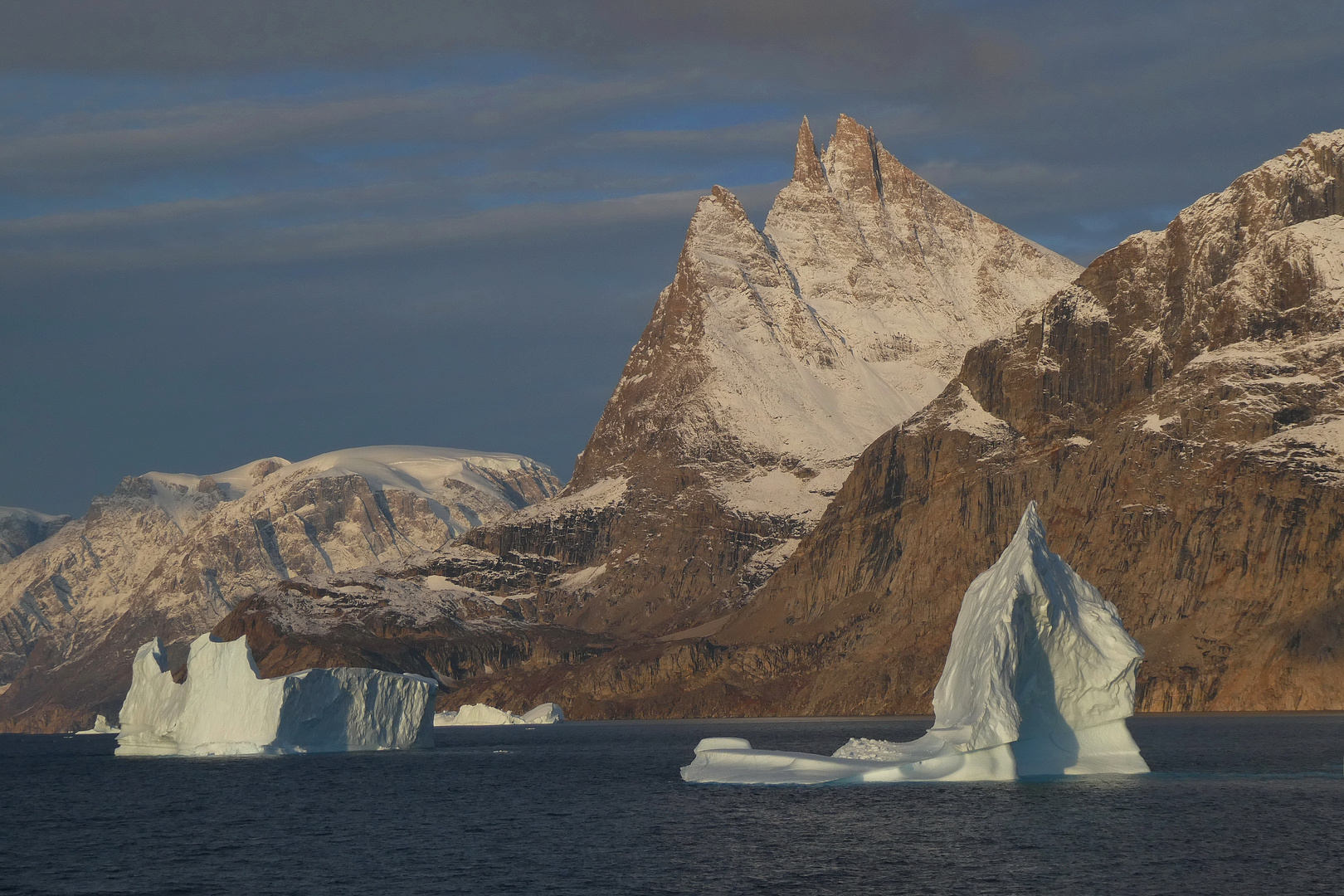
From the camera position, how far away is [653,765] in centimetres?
17825

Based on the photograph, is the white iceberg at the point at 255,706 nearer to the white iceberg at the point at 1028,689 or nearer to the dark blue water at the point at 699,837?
the dark blue water at the point at 699,837

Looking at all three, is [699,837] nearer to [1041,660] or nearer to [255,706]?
[1041,660]

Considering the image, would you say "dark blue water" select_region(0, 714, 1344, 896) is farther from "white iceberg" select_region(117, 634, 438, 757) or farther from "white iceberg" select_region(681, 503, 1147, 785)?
"white iceberg" select_region(117, 634, 438, 757)

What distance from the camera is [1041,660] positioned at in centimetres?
11819

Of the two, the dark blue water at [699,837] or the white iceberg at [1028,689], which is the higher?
the white iceberg at [1028,689]

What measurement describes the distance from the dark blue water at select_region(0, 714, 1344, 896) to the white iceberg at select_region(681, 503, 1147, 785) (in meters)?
2.36

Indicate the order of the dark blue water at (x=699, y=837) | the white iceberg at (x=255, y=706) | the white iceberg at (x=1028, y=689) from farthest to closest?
the white iceberg at (x=255, y=706) < the white iceberg at (x=1028, y=689) < the dark blue water at (x=699, y=837)

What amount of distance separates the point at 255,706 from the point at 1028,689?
3634 inches

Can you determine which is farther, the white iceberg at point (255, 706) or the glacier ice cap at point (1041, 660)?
the white iceberg at point (255, 706)

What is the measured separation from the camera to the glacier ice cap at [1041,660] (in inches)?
A: 4537

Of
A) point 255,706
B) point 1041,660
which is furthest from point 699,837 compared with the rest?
point 255,706

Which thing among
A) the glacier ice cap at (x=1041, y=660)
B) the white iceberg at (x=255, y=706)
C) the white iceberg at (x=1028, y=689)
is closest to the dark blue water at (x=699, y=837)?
the white iceberg at (x=1028, y=689)

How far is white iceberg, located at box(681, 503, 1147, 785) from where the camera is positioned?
114500 mm

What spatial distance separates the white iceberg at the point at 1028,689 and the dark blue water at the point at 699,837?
2.36 metres
